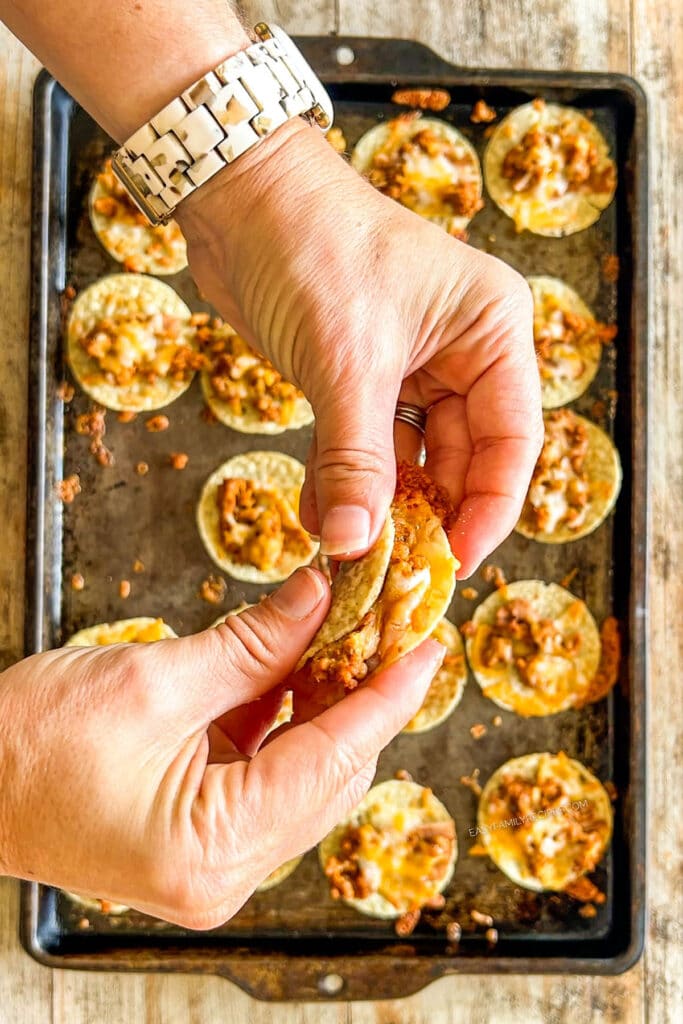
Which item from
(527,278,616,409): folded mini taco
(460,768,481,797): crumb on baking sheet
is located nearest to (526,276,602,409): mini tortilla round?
(527,278,616,409): folded mini taco

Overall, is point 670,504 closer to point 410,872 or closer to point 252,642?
point 410,872

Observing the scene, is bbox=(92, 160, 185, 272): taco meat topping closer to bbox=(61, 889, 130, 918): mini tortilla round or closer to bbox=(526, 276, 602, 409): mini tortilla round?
bbox=(526, 276, 602, 409): mini tortilla round

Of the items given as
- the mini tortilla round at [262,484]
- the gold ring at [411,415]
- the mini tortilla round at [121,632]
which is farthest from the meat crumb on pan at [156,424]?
the gold ring at [411,415]

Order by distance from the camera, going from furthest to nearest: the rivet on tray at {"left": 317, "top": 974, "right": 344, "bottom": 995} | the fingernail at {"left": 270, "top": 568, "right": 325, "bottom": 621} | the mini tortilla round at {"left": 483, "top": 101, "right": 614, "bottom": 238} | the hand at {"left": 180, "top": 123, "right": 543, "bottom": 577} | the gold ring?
the mini tortilla round at {"left": 483, "top": 101, "right": 614, "bottom": 238} < the rivet on tray at {"left": 317, "top": 974, "right": 344, "bottom": 995} < the gold ring < the hand at {"left": 180, "top": 123, "right": 543, "bottom": 577} < the fingernail at {"left": 270, "top": 568, "right": 325, "bottom": 621}

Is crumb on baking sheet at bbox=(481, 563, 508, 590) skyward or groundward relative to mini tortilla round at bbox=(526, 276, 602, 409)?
groundward

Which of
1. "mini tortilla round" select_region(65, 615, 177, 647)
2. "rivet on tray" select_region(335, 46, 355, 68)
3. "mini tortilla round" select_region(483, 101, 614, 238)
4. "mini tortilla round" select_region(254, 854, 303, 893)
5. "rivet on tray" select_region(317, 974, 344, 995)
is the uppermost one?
"rivet on tray" select_region(335, 46, 355, 68)

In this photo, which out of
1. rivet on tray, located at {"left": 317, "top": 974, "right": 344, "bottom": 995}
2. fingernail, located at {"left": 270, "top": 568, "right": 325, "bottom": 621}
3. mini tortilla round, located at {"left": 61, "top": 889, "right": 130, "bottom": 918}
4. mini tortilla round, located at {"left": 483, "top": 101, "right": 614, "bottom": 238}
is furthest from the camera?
mini tortilla round, located at {"left": 483, "top": 101, "right": 614, "bottom": 238}
